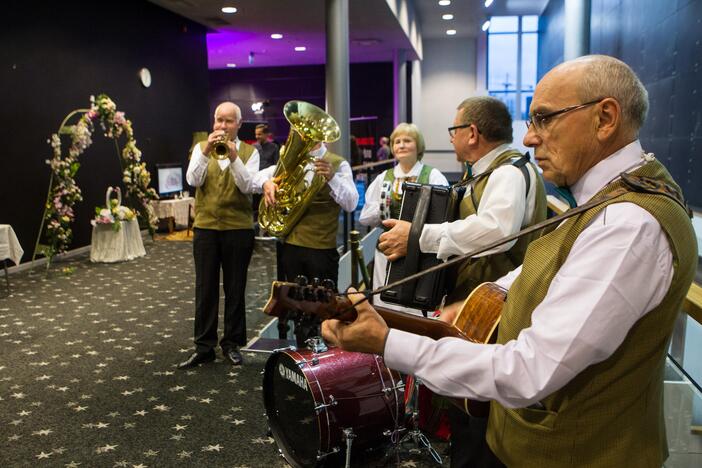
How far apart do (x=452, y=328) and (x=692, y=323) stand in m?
0.82

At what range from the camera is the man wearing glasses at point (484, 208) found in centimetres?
216

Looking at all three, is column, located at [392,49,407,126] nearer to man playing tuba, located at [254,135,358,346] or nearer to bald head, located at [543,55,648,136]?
man playing tuba, located at [254,135,358,346]

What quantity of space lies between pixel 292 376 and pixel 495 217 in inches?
42.1

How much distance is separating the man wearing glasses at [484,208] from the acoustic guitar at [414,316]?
0.37m

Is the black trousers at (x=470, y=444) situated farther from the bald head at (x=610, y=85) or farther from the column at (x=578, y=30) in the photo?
the column at (x=578, y=30)

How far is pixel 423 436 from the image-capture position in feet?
9.43

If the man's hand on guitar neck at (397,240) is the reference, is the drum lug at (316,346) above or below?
below

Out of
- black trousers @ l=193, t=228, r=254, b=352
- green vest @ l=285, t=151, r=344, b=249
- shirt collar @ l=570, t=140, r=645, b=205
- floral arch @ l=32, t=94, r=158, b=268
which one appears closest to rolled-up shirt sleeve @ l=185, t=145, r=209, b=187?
black trousers @ l=193, t=228, r=254, b=352

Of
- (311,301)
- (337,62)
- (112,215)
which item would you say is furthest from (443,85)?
(311,301)

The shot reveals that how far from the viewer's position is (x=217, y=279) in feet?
13.1

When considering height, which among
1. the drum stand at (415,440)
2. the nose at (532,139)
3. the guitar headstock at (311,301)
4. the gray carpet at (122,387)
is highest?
the nose at (532,139)

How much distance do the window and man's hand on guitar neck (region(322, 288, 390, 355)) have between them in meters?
18.4

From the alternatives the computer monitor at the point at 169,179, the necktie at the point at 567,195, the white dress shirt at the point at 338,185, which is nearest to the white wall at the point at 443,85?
the computer monitor at the point at 169,179

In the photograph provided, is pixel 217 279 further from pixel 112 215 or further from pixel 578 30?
pixel 578 30
